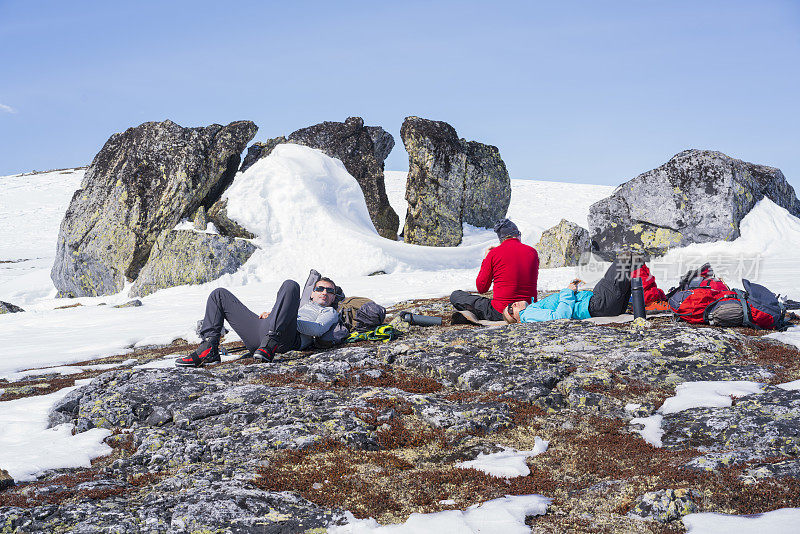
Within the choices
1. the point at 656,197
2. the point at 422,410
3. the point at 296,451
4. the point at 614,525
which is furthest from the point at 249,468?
the point at 656,197

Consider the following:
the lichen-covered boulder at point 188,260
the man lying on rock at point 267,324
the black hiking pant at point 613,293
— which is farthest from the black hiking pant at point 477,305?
the lichen-covered boulder at point 188,260

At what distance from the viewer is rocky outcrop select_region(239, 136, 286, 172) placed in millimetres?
36406

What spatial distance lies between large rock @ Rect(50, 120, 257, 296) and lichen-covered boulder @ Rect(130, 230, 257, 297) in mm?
1981

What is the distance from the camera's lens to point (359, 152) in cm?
3769

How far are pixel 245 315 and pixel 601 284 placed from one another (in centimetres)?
664

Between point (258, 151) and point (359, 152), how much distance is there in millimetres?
6585

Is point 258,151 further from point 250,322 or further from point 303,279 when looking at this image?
point 250,322

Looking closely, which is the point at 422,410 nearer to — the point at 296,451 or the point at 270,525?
the point at 296,451

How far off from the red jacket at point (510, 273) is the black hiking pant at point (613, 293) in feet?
4.66

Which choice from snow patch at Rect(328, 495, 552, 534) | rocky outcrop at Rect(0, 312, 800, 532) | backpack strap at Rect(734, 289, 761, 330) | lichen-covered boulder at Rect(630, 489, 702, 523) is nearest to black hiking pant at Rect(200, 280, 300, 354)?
rocky outcrop at Rect(0, 312, 800, 532)

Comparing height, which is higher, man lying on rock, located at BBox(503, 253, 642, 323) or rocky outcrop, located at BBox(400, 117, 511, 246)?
Result: rocky outcrop, located at BBox(400, 117, 511, 246)

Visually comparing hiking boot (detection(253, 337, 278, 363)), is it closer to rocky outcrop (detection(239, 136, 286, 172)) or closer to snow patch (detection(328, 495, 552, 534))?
snow patch (detection(328, 495, 552, 534))

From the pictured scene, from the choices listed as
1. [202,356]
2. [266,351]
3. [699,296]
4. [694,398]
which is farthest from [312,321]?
[699,296]

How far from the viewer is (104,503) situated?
455 centimetres
